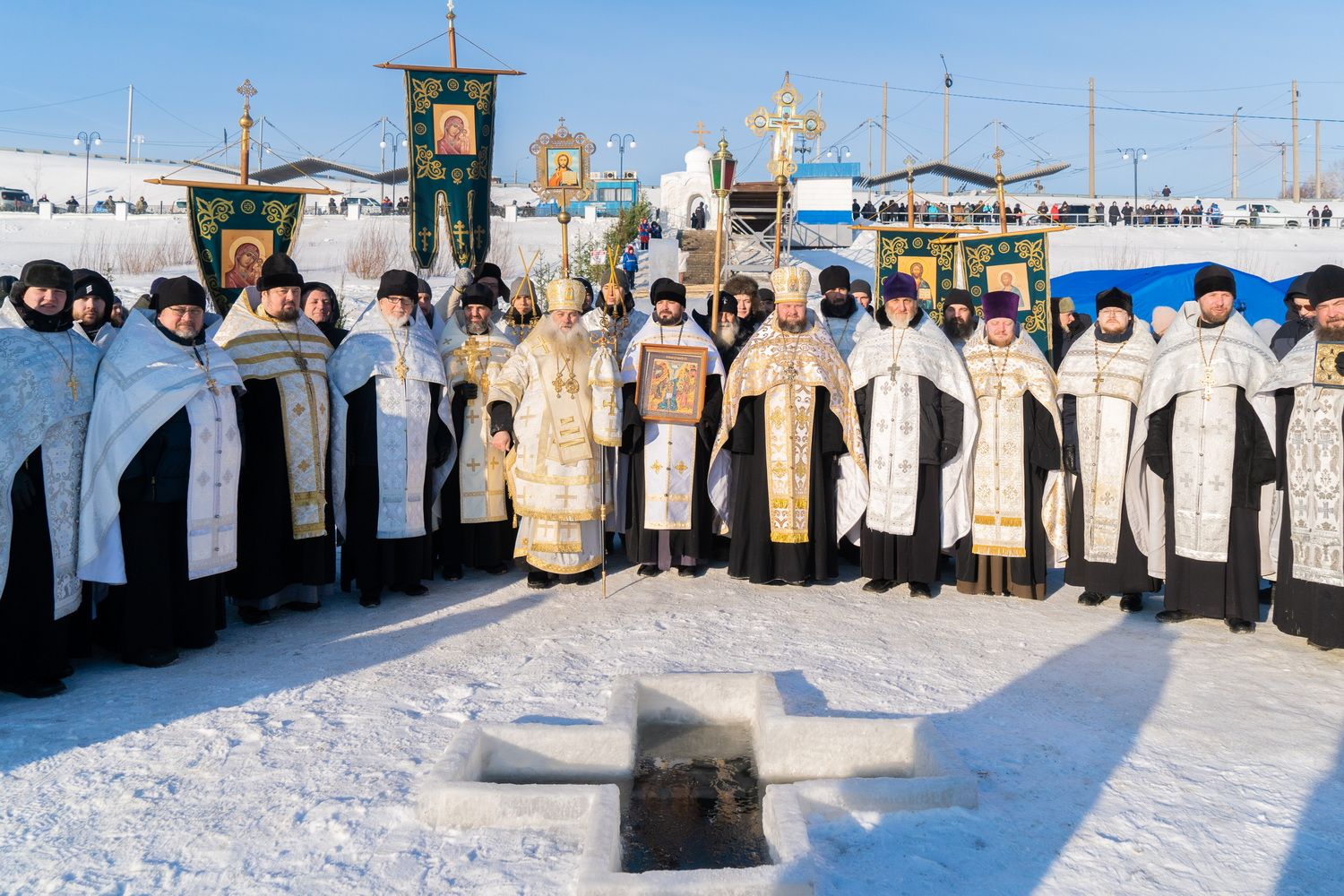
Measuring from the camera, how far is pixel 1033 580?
21.0ft

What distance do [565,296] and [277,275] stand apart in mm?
1624

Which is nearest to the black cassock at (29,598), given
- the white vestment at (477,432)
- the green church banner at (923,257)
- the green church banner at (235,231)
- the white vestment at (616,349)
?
the green church banner at (235,231)

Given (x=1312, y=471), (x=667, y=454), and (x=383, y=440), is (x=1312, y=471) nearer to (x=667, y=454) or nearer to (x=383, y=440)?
(x=667, y=454)

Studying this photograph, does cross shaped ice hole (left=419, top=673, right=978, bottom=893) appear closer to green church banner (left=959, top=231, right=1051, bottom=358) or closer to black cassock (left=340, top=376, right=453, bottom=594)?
black cassock (left=340, top=376, right=453, bottom=594)

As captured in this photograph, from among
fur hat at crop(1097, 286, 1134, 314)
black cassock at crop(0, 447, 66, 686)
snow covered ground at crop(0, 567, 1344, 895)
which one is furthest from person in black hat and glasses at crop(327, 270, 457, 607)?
fur hat at crop(1097, 286, 1134, 314)

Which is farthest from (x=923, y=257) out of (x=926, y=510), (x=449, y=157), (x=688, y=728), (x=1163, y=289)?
(x=688, y=728)

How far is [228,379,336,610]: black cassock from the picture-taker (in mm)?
5801

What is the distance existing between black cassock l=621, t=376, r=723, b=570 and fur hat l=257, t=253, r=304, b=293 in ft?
6.76

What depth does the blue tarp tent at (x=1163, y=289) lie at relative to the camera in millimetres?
11922

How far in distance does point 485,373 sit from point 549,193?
1.36 metres

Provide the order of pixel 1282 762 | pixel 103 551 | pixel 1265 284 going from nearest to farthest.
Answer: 1. pixel 1282 762
2. pixel 103 551
3. pixel 1265 284

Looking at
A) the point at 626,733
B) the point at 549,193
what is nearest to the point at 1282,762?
the point at 626,733

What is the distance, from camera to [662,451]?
672 centimetres

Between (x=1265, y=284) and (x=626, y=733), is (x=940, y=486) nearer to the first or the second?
(x=626, y=733)
